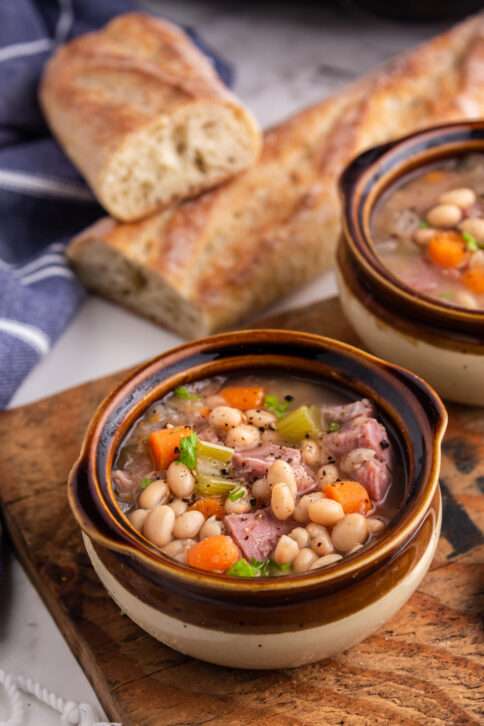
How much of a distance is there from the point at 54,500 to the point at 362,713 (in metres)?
0.91

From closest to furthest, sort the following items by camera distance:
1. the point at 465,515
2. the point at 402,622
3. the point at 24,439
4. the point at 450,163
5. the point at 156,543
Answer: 1. the point at 156,543
2. the point at 402,622
3. the point at 465,515
4. the point at 24,439
5. the point at 450,163

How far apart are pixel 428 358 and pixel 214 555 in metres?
0.88

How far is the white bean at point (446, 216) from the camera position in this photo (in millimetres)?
2709

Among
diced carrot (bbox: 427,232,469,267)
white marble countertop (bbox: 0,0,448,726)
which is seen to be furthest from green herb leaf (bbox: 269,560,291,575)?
diced carrot (bbox: 427,232,469,267)

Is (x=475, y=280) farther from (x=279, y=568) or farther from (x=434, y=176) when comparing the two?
(x=279, y=568)

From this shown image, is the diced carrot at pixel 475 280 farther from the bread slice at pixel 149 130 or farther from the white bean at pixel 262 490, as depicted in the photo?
the bread slice at pixel 149 130

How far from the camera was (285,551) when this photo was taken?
192 cm

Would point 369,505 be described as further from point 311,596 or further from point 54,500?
point 54,500

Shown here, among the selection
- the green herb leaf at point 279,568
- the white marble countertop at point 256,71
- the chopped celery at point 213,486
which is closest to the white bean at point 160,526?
the chopped celery at point 213,486

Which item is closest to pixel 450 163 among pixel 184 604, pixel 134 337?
pixel 134 337

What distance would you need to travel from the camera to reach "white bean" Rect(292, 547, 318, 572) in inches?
75.3

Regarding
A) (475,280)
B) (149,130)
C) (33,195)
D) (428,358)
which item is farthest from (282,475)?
(33,195)

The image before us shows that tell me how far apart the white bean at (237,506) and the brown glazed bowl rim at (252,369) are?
19 centimetres

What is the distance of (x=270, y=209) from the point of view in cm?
323
